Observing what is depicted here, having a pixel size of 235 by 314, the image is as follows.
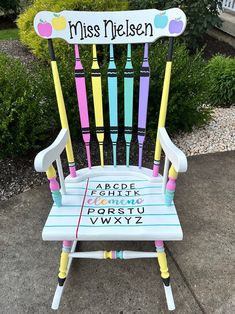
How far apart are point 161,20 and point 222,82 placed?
7.10 ft

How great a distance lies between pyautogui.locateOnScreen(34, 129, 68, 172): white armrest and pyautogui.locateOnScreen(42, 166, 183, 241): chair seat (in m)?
0.27

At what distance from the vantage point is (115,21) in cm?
147

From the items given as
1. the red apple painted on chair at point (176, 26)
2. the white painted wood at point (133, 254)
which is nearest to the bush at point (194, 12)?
the red apple painted on chair at point (176, 26)

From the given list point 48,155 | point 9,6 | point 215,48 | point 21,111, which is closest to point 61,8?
point 21,111

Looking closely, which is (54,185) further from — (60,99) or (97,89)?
(97,89)

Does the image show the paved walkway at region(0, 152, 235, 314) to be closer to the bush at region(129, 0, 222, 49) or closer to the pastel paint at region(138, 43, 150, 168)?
the pastel paint at region(138, 43, 150, 168)

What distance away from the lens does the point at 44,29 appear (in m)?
1.44

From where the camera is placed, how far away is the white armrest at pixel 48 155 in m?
1.24

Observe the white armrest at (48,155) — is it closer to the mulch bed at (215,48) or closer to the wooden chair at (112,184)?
the wooden chair at (112,184)

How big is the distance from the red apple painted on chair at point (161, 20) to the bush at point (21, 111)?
3.81 ft

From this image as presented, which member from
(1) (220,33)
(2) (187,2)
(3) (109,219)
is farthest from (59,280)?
(1) (220,33)

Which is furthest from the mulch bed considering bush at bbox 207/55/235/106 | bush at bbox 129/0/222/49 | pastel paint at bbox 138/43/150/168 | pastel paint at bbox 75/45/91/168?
pastel paint at bbox 75/45/91/168

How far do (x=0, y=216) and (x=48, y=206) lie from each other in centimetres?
31

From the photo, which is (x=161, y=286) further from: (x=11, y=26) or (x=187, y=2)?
(x=11, y=26)
